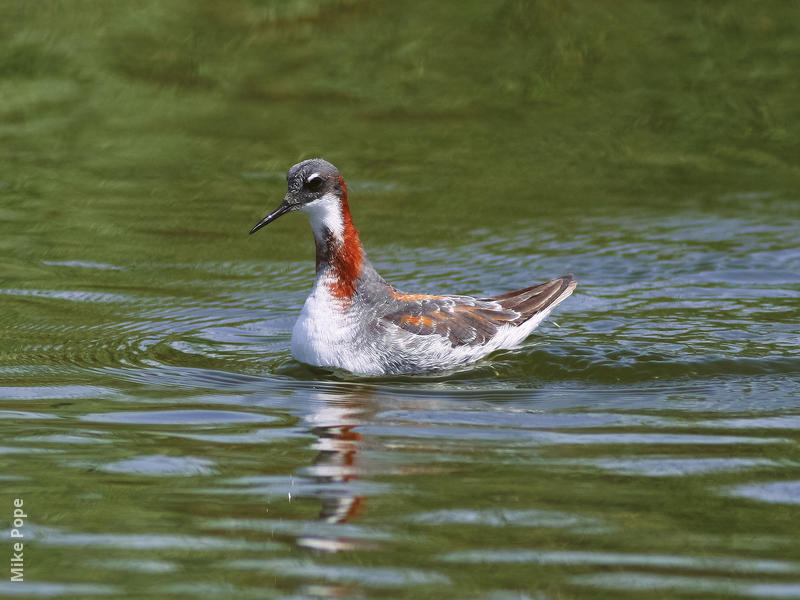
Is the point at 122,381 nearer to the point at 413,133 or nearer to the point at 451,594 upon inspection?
the point at 451,594

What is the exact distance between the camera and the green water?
21.0 ft

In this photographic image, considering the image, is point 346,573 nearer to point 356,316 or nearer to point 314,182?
point 356,316

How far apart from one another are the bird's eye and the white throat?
13 centimetres

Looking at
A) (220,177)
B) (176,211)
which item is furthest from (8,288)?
(220,177)

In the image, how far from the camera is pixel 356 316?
34.2 feet

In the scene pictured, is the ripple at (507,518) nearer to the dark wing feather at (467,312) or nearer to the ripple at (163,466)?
the ripple at (163,466)

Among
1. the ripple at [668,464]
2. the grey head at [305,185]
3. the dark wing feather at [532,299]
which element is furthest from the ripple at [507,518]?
the dark wing feather at [532,299]

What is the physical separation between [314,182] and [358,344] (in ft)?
4.45

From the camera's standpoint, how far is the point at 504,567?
19.7ft

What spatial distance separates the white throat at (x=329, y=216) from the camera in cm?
1044

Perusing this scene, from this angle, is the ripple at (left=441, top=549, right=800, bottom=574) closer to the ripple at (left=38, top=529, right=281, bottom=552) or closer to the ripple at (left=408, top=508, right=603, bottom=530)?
the ripple at (left=408, top=508, right=603, bottom=530)

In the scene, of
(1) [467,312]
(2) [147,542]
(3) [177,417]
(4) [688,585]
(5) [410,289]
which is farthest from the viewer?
(5) [410,289]

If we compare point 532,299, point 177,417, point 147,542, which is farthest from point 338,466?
point 532,299

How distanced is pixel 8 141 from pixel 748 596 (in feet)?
43.8
